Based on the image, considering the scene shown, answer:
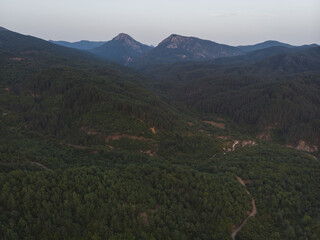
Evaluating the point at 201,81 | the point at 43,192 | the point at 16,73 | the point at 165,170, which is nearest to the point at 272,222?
the point at 165,170

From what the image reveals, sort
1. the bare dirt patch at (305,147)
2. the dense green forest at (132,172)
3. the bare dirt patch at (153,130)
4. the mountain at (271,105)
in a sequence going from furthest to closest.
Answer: the mountain at (271,105)
the bare dirt patch at (305,147)
the bare dirt patch at (153,130)
the dense green forest at (132,172)

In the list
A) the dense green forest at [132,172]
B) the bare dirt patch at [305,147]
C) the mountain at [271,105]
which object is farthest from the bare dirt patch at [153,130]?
the bare dirt patch at [305,147]

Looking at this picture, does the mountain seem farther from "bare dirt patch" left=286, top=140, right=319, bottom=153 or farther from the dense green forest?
the dense green forest

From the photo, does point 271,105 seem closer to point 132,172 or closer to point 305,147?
point 305,147

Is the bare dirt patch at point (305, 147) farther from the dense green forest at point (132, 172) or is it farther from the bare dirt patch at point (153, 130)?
the bare dirt patch at point (153, 130)

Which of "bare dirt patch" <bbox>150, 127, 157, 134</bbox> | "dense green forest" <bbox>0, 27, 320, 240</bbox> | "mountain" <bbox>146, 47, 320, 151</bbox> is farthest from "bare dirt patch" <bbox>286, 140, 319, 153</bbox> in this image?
"bare dirt patch" <bbox>150, 127, 157, 134</bbox>

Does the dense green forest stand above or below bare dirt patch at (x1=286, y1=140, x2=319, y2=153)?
above

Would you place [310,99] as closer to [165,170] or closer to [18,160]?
[165,170]

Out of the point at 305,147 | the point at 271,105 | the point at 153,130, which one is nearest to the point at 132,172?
the point at 153,130
